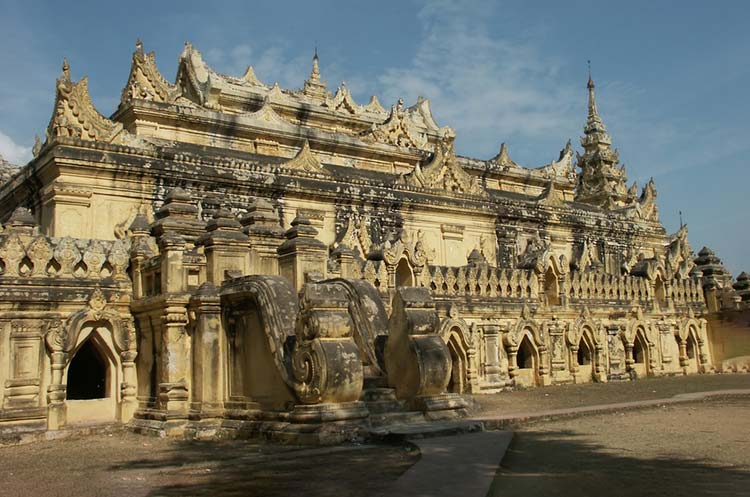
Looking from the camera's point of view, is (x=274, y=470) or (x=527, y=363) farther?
(x=527, y=363)

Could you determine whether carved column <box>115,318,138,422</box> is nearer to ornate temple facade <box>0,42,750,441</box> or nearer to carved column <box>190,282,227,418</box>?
ornate temple facade <box>0,42,750,441</box>

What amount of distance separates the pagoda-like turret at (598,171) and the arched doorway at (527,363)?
34.8 metres

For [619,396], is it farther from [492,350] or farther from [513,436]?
[513,436]

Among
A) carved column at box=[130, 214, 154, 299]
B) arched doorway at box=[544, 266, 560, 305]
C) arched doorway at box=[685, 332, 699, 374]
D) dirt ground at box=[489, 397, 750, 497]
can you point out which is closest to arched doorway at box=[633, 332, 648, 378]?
arched doorway at box=[685, 332, 699, 374]

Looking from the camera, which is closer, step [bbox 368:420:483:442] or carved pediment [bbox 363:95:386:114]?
step [bbox 368:420:483:442]

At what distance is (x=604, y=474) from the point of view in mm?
8750

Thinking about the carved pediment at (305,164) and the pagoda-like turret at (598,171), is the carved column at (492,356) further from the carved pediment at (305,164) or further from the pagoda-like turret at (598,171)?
the pagoda-like turret at (598,171)

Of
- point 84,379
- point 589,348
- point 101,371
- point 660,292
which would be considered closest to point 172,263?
point 101,371

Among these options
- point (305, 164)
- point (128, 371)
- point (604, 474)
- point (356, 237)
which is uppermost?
point (305, 164)

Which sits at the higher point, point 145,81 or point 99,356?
point 145,81

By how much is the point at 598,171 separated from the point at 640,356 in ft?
111

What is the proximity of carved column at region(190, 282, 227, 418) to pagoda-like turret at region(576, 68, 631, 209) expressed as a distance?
154ft

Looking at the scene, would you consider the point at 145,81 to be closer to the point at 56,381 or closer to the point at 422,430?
the point at 56,381

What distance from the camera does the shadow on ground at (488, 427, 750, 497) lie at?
7859 millimetres
